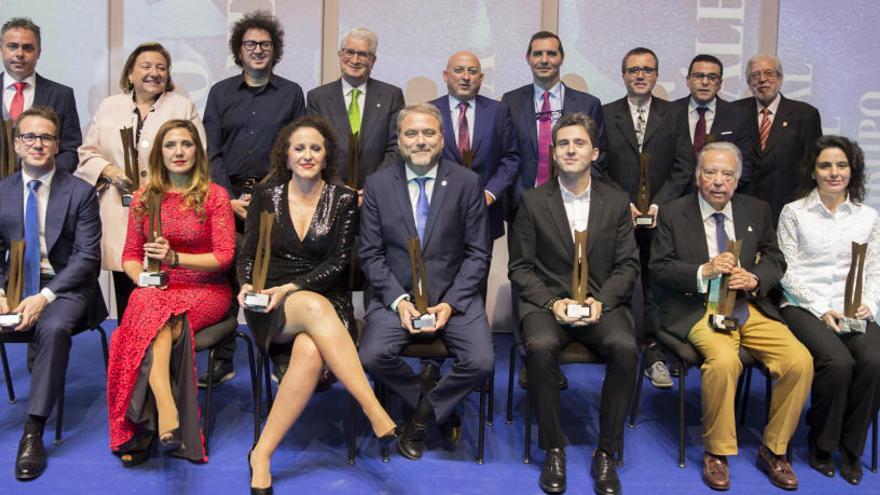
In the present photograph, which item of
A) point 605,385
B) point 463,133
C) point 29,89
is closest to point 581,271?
point 605,385

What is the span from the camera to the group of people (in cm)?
351

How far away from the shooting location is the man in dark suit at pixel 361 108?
177 inches

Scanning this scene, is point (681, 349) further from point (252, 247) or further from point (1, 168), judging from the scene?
point (1, 168)

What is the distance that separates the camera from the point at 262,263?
3.57 m

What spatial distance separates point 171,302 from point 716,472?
2505 mm

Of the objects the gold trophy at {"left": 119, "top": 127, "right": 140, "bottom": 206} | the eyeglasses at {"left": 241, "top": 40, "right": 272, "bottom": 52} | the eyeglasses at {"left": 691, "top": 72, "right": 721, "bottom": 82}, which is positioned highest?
the eyeglasses at {"left": 241, "top": 40, "right": 272, "bottom": 52}

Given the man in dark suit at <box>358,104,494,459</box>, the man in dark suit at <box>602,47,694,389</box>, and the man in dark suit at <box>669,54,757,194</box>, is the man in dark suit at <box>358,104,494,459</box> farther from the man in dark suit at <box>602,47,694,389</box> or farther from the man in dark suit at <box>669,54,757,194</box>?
the man in dark suit at <box>669,54,757,194</box>

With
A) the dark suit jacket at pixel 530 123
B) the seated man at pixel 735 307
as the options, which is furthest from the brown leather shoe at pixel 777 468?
the dark suit jacket at pixel 530 123

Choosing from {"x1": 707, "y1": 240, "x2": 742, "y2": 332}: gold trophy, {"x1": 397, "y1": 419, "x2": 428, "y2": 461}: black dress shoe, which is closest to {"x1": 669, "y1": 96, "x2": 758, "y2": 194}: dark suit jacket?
{"x1": 707, "y1": 240, "x2": 742, "y2": 332}: gold trophy

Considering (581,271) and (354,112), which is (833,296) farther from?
(354,112)

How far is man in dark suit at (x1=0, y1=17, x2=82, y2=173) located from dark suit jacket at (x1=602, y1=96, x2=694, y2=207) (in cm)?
307

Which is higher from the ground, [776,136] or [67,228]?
[776,136]

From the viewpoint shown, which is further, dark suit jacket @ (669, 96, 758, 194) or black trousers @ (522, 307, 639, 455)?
dark suit jacket @ (669, 96, 758, 194)

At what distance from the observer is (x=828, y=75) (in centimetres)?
605
